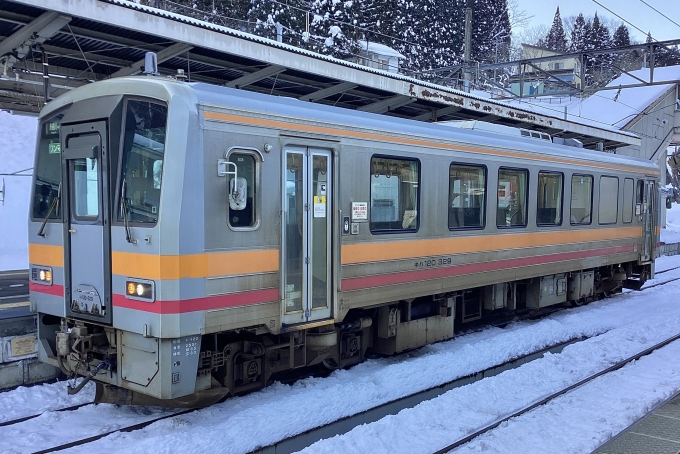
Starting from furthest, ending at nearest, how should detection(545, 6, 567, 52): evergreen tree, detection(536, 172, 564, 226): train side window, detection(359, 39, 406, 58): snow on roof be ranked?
1. detection(545, 6, 567, 52): evergreen tree
2. detection(359, 39, 406, 58): snow on roof
3. detection(536, 172, 564, 226): train side window

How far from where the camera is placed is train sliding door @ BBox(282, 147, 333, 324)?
6637 mm

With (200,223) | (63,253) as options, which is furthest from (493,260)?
(63,253)

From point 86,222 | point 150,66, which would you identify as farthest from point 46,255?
point 150,66

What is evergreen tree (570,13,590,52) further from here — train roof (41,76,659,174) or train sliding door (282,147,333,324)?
train sliding door (282,147,333,324)

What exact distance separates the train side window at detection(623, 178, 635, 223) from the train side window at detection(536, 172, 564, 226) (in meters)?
3.25

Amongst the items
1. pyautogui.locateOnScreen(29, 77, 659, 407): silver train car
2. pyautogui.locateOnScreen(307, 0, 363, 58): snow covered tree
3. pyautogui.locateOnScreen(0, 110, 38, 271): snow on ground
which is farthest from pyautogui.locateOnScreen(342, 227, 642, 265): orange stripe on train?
pyautogui.locateOnScreen(307, 0, 363, 58): snow covered tree

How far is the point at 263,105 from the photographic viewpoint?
6.36m

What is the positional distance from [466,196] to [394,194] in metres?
1.74

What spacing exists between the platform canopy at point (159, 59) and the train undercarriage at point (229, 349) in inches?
156

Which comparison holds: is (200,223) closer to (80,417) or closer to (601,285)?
(80,417)

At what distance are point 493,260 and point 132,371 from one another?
243 inches

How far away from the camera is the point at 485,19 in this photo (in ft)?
184

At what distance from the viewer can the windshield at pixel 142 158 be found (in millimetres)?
5711

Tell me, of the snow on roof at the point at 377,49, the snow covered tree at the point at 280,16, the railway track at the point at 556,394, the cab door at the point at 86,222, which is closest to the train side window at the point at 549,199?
the railway track at the point at 556,394
